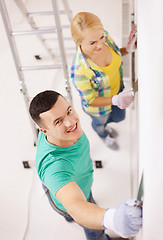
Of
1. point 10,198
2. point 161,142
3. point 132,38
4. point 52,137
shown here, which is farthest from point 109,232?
point 161,142

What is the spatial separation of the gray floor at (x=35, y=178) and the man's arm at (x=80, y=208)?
1090mm

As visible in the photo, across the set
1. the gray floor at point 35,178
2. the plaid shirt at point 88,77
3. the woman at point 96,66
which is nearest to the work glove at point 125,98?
the woman at point 96,66

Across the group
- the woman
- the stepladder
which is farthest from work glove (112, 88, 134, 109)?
the stepladder

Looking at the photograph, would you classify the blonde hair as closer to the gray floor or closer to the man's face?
the man's face

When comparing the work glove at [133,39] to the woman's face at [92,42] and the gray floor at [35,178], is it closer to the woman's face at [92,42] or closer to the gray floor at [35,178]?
the woman's face at [92,42]

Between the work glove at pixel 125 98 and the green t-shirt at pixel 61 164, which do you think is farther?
the work glove at pixel 125 98

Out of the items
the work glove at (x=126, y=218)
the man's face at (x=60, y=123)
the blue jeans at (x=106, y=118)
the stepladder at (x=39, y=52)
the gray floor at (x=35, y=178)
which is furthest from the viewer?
the stepladder at (x=39, y=52)

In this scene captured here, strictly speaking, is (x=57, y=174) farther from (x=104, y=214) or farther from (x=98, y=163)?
(x=98, y=163)

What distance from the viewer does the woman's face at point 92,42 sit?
156cm

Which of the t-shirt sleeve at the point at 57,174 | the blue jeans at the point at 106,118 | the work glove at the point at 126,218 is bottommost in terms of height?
the blue jeans at the point at 106,118

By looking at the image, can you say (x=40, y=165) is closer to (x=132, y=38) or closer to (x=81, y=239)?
(x=81, y=239)

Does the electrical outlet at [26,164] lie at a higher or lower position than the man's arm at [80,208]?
lower

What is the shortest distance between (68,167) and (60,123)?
20 cm

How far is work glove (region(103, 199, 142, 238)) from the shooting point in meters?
0.78
